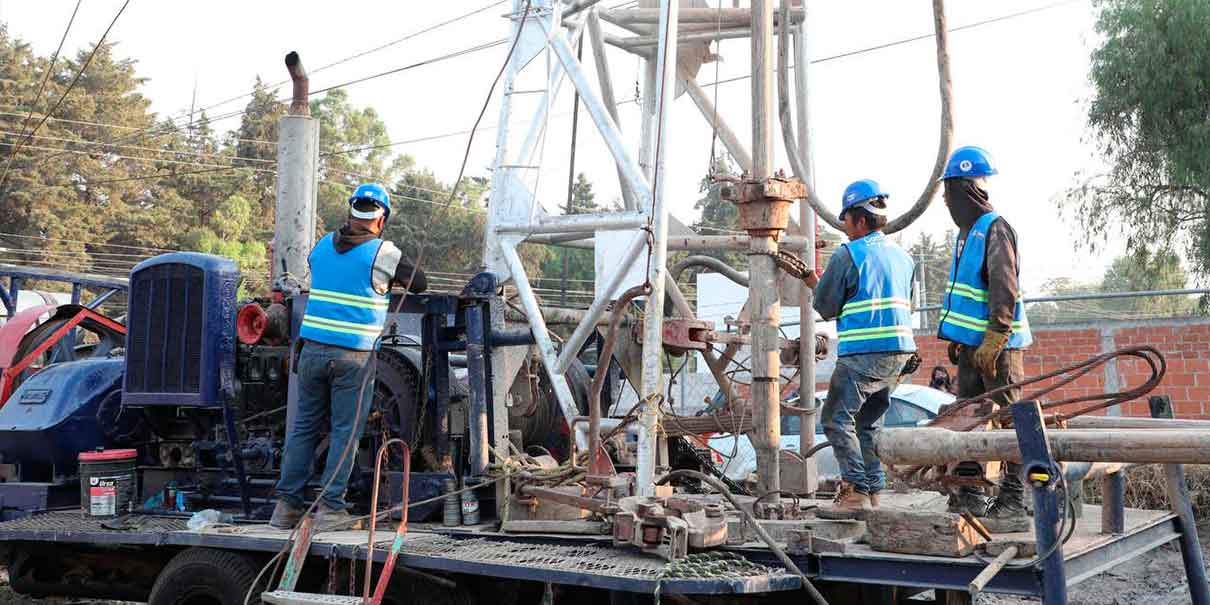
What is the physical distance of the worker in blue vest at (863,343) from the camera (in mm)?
5367

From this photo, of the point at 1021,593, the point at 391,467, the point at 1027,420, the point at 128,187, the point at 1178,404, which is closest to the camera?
the point at 1027,420

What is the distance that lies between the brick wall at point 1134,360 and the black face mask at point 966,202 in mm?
7905

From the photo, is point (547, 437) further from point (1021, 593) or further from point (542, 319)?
point (1021, 593)

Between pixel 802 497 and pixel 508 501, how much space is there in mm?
1580

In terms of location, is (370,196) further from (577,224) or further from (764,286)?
(764,286)

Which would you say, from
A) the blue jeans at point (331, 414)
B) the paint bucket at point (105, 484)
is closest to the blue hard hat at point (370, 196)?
the blue jeans at point (331, 414)

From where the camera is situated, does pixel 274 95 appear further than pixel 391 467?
Yes

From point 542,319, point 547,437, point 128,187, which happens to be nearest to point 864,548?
point 542,319

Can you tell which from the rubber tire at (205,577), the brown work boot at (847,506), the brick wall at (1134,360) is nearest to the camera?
the brown work boot at (847,506)

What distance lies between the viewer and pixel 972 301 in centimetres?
514

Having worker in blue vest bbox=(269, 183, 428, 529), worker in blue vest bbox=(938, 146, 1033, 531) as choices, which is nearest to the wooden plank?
worker in blue vest bbox=(938, 146, 1033, 531)

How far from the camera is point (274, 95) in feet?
139

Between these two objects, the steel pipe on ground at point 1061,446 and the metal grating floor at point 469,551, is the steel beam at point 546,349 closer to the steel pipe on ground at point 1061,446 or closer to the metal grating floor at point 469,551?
the metal grating floor at point 469,551

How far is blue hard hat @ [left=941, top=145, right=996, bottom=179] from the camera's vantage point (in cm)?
522
